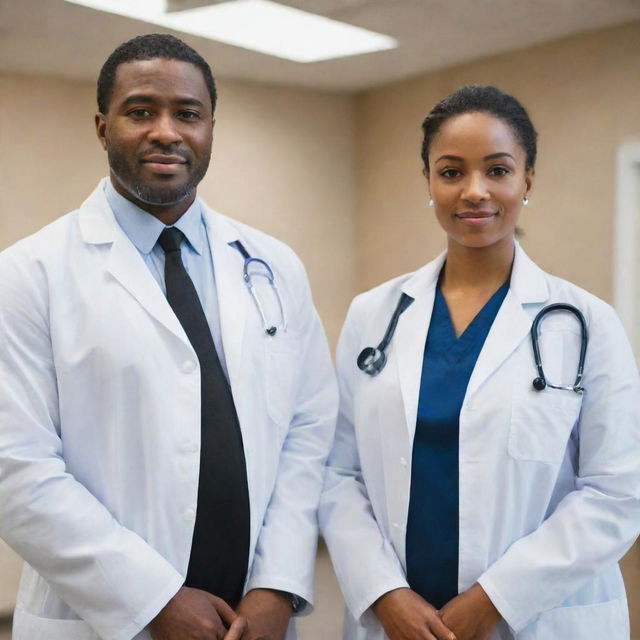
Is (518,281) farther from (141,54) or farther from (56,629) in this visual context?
(56,629)

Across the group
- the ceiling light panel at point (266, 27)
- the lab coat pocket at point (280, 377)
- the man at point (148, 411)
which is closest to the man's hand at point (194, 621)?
the man at point (148, 411)

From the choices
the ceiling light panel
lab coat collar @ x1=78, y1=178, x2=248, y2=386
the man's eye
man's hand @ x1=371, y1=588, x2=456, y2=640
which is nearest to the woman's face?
lab coat collar @ x1=78, y1=178, x2=248, y2=386

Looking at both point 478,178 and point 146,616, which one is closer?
point 146,616

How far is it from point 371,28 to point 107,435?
274 cm

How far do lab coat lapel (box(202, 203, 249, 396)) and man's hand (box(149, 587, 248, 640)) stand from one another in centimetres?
35

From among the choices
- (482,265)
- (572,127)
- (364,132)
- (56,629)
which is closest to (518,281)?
(482,265)

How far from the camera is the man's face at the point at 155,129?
1.41 meters

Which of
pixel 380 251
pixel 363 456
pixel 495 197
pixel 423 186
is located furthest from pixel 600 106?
pixel 363 456

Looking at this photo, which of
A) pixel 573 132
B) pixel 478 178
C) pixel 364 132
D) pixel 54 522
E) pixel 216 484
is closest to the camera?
pixel 54 522

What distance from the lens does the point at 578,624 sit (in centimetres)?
143

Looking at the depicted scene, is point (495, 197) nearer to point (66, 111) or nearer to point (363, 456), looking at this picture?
point (363, 456)

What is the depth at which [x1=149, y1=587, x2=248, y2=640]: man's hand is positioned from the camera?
1.29m

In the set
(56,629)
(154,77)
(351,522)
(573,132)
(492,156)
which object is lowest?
(56,629)

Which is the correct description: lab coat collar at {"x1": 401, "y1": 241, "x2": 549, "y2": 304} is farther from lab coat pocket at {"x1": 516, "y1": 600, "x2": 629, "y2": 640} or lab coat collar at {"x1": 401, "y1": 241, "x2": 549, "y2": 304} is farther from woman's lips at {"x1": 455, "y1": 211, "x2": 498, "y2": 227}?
lab coat pocket at {"x1": 516, "y1": 600, "x2": 629, "y2": 640}
